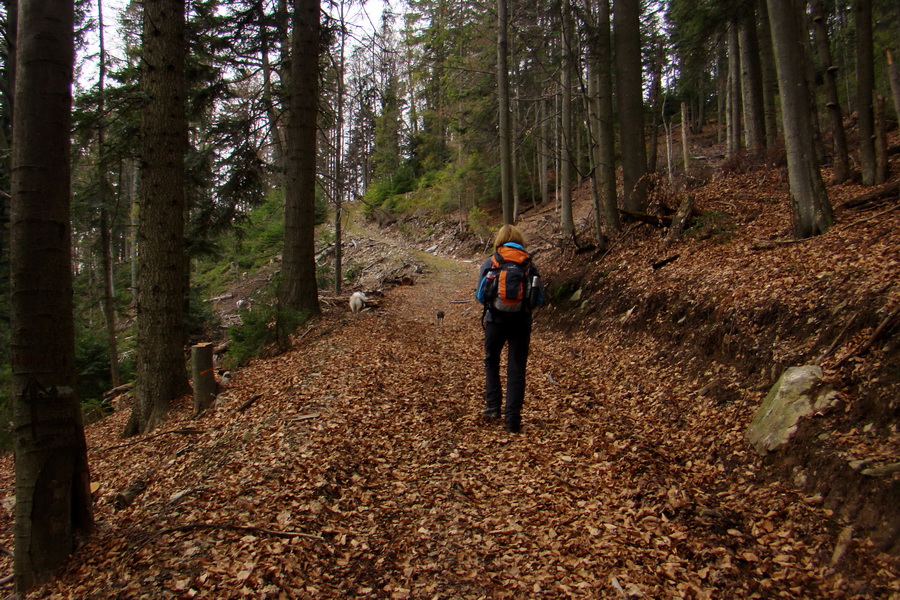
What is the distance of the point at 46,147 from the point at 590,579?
4292mm

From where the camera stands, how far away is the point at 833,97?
852cm

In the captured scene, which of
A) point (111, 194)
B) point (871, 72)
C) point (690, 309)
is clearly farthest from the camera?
point (111, 194)

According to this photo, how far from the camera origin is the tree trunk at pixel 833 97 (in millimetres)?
8492

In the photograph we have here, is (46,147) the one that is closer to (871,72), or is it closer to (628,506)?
(628,506)

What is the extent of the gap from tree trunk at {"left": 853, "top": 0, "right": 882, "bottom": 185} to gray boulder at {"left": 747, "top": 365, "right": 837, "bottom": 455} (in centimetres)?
636

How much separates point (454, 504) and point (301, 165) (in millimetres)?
7900

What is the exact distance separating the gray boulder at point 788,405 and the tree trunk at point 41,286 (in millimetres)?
5104

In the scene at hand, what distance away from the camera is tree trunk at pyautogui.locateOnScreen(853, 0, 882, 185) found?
26.4ft

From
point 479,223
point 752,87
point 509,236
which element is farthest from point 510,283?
point 479,223

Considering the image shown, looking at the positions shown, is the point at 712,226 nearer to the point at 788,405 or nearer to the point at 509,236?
the point at 509,236

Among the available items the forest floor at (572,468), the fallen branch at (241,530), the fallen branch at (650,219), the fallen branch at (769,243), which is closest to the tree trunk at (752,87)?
the fallen branch at (650,219)

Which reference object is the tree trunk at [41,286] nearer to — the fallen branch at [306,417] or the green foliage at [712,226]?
the fallen branch at [306,417]

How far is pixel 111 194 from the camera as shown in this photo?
1070 centimetres

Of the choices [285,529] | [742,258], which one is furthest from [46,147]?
[742,258]
